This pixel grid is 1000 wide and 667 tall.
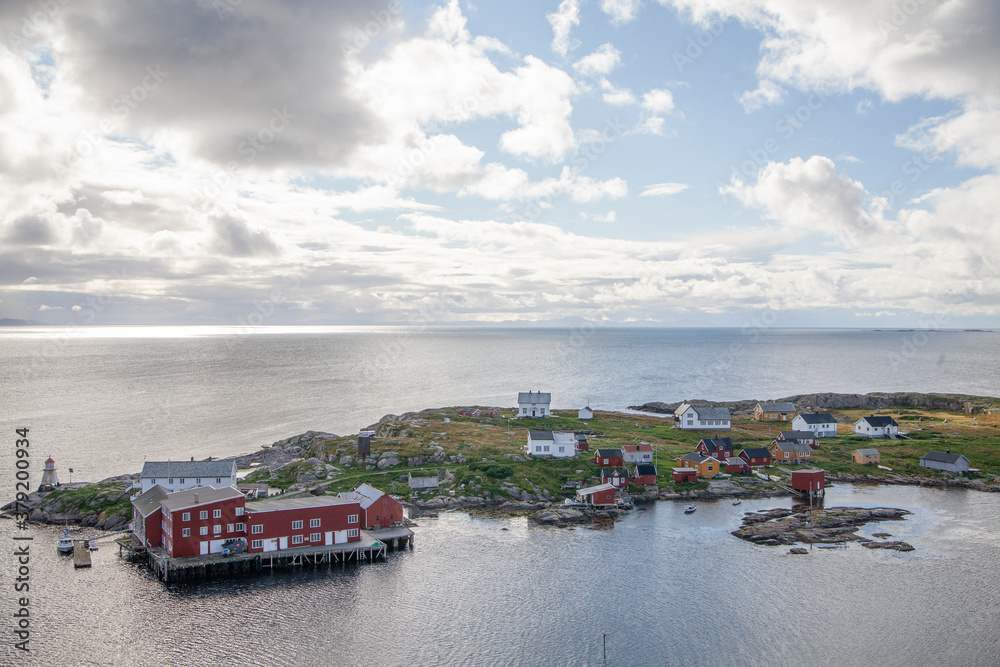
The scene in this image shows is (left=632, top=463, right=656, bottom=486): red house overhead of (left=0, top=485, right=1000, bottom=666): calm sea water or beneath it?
overhead

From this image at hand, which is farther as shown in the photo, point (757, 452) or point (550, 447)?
point (757, 452)

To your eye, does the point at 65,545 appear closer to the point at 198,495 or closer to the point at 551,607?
the point at 198,495

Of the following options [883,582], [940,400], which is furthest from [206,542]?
[940,400]


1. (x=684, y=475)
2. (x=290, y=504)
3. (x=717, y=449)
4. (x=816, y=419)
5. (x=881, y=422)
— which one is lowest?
(x=684, y=475)

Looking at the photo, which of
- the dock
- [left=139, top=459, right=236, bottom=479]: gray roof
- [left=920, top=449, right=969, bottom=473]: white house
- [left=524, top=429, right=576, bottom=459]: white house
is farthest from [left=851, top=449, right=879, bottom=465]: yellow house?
the dock

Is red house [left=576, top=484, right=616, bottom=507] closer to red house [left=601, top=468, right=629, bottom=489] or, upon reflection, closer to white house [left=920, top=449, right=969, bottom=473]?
red house [left=601, top=468, right=629, bottom=489]

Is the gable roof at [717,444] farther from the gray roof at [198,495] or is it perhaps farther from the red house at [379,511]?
the gray roof at [198,495]

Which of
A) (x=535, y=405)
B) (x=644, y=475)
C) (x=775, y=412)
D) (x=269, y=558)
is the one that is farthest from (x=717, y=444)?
(x=269, y=558)
